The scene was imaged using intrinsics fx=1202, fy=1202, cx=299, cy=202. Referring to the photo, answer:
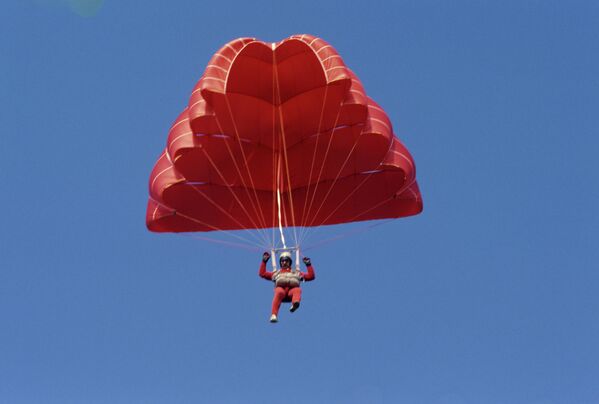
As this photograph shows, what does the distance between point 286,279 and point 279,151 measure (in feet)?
10.8

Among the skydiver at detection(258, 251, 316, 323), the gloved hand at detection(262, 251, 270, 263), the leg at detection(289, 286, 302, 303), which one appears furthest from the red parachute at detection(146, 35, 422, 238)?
the leg at detection(289, 286, 302, 303)

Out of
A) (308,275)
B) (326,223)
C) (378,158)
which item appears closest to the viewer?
(308,275)

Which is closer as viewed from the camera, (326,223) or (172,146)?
(172,146)

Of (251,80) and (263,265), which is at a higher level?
(251,80)

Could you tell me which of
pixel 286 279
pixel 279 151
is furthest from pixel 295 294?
pixel 279 151

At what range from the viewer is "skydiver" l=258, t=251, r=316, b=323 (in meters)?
Result: 21.0

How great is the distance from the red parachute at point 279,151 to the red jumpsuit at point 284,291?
108 cm

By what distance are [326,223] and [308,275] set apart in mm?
3165

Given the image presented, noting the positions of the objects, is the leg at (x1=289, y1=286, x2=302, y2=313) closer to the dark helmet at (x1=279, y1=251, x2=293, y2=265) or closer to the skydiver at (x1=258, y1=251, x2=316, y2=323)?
the skydiver at (x1=258, y1=251, x2=316, y2=323)

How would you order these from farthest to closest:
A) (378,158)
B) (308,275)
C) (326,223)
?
(326,223) → (378,158) → (308,275)

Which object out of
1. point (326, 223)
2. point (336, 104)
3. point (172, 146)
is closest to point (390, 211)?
point (326, 223)

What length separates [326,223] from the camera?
24547mm

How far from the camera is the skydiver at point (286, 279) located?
21.0 metres

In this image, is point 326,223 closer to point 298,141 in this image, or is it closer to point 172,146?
point 298,141
